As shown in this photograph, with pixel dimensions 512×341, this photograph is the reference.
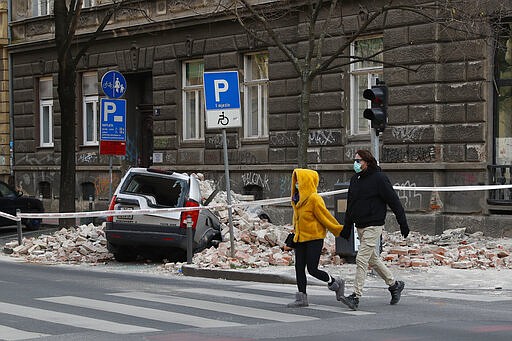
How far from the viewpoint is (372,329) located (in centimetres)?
1002

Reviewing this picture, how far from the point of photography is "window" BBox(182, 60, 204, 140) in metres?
28.6

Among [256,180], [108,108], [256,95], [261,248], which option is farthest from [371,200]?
[256,95]

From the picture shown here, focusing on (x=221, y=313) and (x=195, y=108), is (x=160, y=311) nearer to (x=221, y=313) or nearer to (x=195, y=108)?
(x=221, y=313)

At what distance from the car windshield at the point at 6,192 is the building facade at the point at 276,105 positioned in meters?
4.10

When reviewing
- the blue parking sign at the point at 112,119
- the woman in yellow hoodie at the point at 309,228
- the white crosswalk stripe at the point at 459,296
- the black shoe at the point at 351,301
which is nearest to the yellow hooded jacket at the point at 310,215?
the woman in yellow hoodie at the point at 309,228

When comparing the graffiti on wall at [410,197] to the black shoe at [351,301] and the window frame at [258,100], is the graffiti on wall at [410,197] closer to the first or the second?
the window frame at [258,100]

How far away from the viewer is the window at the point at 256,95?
87.4 ft

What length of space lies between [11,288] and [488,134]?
11317 millimetres

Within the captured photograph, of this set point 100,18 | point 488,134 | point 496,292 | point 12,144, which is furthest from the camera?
point 12,144

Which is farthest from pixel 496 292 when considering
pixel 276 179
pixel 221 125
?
pixel 276 179

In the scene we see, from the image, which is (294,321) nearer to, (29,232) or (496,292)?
(496,292)

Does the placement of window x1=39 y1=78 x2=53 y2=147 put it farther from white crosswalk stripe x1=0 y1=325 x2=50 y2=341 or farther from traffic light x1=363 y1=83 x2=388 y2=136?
white crosswalk stripe x1=0 y1=325 x2=50 y2=341

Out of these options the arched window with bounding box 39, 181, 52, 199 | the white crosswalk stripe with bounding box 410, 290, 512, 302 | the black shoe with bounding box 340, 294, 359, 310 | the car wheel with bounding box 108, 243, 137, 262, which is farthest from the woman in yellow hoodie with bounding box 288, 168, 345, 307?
the arched window with bounding box 39, 181, 52, 199

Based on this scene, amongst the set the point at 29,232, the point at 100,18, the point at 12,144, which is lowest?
the point at 29,232
